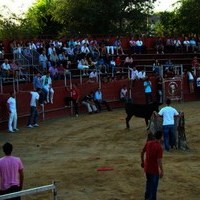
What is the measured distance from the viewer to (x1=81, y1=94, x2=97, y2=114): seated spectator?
30.1m

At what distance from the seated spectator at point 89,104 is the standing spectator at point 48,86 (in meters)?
2.15

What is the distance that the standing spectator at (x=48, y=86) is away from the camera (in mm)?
28309

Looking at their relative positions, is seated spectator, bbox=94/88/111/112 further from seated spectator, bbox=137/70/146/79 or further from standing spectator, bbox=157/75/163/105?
seated spectator, bbox=137/70/146/79

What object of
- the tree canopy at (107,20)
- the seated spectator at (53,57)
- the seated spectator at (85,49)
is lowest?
the seated spectator at (53,57)

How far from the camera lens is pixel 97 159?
17344 mm

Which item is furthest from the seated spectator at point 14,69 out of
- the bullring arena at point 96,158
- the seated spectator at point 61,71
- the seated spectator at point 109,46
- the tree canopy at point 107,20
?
the tree canopy at point 107,20

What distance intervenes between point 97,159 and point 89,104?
12979 mm

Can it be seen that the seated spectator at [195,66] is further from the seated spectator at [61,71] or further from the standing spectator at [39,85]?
the standing spectator at [39,85]

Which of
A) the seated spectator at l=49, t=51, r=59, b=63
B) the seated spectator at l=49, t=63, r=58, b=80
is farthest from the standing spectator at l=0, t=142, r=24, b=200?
the seated spectator at l=49, t=51, r=59, b=63

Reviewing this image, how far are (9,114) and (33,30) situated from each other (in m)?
37.3

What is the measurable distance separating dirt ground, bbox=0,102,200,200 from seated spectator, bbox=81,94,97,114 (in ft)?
7.45

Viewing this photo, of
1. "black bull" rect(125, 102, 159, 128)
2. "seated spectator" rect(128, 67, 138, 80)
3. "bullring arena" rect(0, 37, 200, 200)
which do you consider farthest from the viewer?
"seated spectator" rect(128, 67, 138, 80)

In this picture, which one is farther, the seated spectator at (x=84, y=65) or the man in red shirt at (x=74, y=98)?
the seated spectator at (x=84, y=65)

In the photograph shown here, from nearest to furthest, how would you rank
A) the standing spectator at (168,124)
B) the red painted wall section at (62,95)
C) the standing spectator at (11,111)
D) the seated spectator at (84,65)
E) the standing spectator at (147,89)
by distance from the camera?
1. the standing spectator at (168,124)
2. the standing spectator at (11,111)
3. the red painted wall section at (62,95)
4. the standing spectator at (147,89)
5. the seated spectator at (84,65)
